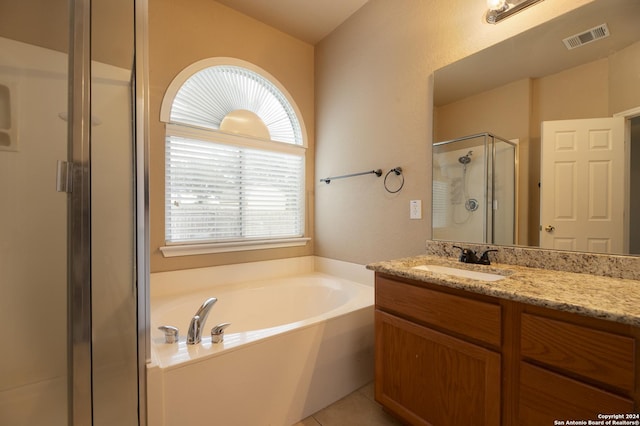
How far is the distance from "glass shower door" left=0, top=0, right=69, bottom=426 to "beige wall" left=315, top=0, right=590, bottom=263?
1753mm

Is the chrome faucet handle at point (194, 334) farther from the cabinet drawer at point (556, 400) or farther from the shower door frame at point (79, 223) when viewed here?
the cabinet drawer at point (556, 400)

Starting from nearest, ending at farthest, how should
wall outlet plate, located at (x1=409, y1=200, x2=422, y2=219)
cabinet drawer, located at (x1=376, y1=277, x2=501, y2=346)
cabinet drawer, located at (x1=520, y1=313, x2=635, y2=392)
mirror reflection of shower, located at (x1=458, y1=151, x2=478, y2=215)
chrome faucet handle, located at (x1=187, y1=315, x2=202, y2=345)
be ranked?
1. cabinet drawer, located at (x1=520, y1=313, x2=635, y2=392)
2. cabinet drawer, located at (x1=376, y1=277, x2=501, y2=346)
3. chrome faucet handle, located at (x1=187, y1=315, x2=202, y2=345)
4. mirror reflection of shower, located at (x1=458, y1=151, x2=478, y2=215)
5. wall outlet plate, located at (x1=409, y1=200, x2=422, y2=219)

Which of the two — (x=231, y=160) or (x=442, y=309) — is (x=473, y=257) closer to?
(x=442, y=309)

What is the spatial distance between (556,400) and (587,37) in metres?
1.47

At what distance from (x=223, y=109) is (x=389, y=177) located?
1478 mm

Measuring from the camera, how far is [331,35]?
8.06ft

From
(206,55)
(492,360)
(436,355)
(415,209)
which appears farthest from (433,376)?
(206,55)

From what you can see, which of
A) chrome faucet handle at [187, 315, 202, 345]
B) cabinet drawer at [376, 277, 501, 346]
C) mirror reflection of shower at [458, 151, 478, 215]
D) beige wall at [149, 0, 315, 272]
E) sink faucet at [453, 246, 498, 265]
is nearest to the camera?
cabinet drawer at [376, 277, 501, 346]

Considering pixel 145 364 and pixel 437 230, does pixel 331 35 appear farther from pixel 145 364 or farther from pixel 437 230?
pixel 145 364

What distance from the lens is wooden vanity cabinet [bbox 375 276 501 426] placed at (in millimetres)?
955

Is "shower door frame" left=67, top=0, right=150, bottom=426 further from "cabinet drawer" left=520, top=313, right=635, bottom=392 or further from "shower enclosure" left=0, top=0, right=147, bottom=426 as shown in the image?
"cabinet drawer" left=520, top=313, right=635, bottom=392

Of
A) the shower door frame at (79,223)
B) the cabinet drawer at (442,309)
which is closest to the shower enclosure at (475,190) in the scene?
the cabinet drawer at (442,309)

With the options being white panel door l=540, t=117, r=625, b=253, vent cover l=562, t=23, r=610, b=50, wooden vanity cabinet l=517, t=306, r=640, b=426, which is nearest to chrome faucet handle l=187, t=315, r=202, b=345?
wooden vanity cabinet l=517, t=306, r=640, b=426

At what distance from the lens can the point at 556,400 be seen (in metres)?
0.80
